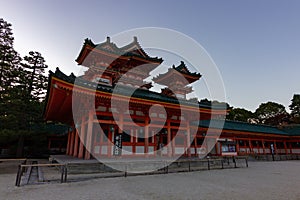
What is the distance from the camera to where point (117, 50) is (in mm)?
17281

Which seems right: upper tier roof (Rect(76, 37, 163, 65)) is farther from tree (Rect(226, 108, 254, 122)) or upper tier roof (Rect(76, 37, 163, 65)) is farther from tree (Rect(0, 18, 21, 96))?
tree (Rect(226, 108, 254, 122))

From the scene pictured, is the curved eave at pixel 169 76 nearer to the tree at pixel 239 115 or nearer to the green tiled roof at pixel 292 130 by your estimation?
the green tiled roof at pixel 292 130

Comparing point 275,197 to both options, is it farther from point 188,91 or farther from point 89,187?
point 188,91

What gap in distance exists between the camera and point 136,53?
18906 mm

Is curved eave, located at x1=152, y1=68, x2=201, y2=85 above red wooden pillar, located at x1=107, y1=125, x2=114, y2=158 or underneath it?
above

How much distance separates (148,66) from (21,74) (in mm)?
17898

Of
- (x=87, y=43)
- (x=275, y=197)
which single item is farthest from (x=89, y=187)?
(x=87, y=43)

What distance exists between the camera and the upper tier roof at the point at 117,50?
15898 millimetres

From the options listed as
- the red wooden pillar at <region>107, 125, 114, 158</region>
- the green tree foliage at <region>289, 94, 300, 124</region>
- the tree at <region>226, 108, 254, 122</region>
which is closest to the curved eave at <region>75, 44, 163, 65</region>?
the red wooden pillar at <region>107, 125, 114, 158</region>

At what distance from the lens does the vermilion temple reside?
10.7m

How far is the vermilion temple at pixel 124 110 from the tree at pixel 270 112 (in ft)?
131

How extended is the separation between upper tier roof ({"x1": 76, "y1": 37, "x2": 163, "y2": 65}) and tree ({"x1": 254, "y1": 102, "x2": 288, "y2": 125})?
1921 inches

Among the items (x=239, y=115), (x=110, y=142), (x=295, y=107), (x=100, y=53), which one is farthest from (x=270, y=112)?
(x=110, y=142)

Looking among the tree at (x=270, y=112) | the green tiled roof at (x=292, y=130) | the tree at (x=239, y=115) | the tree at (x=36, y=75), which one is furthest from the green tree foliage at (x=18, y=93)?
the tree at (x=270, y=112)
